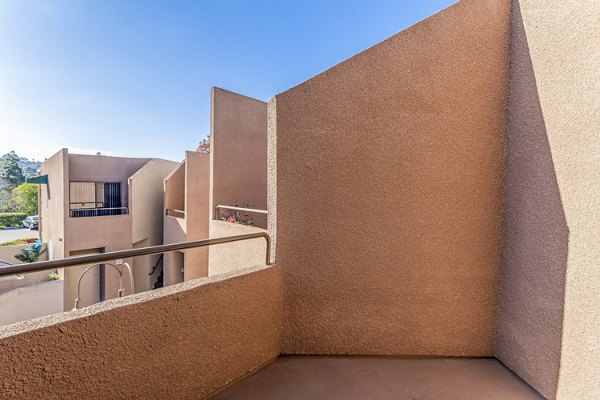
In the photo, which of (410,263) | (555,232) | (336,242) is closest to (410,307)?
(410,263)

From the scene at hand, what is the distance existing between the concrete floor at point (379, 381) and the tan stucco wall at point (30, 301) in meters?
10.3

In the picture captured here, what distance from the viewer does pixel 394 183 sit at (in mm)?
2420

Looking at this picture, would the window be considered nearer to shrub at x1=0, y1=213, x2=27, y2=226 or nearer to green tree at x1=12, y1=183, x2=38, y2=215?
green tree at x1=12, y1=183, x2=38, y2=215

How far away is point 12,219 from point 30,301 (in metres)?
27.3

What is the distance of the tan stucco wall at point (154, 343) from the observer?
1233 mm

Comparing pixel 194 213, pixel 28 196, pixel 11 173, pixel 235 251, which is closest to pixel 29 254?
pixel 194 213

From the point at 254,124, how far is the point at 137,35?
4.35 meters

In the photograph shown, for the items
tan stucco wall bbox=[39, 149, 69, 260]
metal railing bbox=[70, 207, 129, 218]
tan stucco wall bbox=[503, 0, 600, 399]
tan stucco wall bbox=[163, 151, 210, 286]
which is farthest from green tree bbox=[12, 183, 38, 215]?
tan stucco wall bbox=[503, 0, 600, 399]

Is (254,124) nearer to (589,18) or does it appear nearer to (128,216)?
(589,18)

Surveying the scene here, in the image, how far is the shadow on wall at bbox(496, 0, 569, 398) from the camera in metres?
1.95

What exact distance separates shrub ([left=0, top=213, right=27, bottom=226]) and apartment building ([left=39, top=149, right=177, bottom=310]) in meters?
18.2

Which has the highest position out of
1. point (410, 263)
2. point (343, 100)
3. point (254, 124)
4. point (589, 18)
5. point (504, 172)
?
point (254, 124)

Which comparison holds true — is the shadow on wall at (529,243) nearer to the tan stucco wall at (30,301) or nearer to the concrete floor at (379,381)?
the concrete floor at (379,381)

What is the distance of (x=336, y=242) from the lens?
7.95 ft
